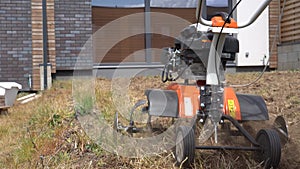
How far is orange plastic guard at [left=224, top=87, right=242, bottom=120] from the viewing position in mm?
2488

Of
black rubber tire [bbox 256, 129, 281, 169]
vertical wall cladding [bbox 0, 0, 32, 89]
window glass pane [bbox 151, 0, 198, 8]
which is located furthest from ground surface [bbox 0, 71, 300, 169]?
window glass pane [bbox 151, 0, 198, 8]

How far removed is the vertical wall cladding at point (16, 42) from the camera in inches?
286

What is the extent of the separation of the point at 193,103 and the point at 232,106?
250mm

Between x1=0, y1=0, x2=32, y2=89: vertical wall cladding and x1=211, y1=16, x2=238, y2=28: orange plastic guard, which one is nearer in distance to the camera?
x1=211, y1=16, x2=238, y2=28: orange plastic guard

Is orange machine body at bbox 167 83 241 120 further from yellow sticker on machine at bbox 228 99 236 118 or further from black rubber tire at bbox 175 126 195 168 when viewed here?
black rubber tire at bbox 175 126 195 168

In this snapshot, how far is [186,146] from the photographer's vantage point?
84.1 inches

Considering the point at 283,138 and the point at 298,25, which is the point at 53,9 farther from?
the point at 283,138

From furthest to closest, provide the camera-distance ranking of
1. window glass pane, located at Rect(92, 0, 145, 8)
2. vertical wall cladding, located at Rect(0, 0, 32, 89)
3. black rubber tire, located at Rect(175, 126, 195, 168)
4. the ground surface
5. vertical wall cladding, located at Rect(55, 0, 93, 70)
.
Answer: window glass pane, located at Rect(92, 0, 145, 8)
vertical wall cladding, located at Rect(55, 0, 93, 70)
vertical wall cladding, located at Rect(0, 0, 32, 89)
the ground surface
black rubber tire, located at Rect(175, 126, 195, 168)

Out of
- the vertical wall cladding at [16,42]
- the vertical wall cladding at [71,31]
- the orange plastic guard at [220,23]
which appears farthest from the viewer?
the vertical wall cladding at [71,31]

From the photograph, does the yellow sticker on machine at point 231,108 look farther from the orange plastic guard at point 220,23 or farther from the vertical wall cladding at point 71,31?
the vertical wall cladding at point 71,31

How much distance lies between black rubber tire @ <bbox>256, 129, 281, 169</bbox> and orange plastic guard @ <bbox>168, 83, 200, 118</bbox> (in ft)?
1.45

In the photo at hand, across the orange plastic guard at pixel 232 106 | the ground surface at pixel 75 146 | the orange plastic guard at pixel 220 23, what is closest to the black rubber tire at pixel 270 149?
the ground surface at pixel 75 146

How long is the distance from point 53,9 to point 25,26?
2.10 feet

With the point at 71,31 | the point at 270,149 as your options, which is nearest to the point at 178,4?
the point at 71,31
